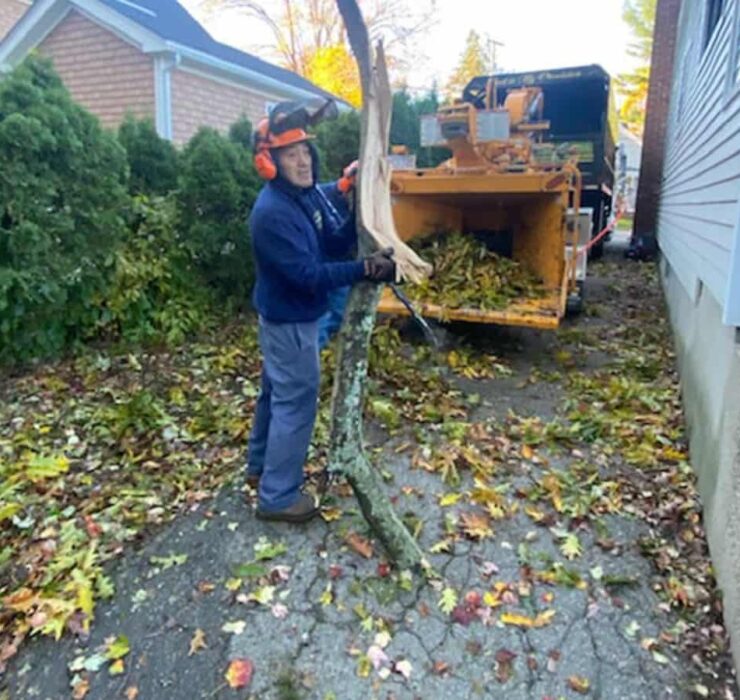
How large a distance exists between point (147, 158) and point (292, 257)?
420cm

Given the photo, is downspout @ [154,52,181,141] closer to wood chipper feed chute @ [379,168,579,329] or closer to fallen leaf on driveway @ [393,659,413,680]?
wood chipper feed chute @ [379,168,579,329]

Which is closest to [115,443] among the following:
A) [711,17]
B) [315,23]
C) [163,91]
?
[711,17]

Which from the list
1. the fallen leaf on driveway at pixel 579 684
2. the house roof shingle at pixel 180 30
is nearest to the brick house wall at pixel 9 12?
the house roof shingle at pixel 180 30

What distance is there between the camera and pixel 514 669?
7.17ft

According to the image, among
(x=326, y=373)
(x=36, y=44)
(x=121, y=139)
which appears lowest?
(x=326, y=373)

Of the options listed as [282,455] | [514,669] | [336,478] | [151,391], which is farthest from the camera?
[151,391]

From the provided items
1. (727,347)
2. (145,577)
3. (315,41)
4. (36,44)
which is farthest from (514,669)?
(315,41)

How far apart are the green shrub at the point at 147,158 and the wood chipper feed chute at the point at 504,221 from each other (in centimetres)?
225

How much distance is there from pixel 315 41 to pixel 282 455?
2667cm

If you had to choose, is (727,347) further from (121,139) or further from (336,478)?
(121,139)

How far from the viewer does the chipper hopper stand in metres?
4.86

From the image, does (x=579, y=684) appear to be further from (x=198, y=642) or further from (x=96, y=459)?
(x=96, y=459)

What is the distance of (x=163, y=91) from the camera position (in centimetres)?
1087

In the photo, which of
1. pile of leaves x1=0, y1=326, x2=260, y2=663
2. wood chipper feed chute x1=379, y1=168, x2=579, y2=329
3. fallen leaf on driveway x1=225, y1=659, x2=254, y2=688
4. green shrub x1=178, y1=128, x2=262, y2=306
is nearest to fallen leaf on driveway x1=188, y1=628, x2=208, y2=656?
fallen leaf on driveway x1=225, y1=659, x2=254, y2=688
